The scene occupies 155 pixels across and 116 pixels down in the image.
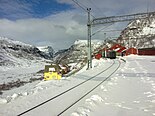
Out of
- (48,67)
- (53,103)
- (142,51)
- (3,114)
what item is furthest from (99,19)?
(142,51)

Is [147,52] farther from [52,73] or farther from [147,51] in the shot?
[52,73]

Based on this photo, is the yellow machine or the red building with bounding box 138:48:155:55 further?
the red building with bounding box 138:48:155:55

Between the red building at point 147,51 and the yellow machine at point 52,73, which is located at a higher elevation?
the red building at point 147,51

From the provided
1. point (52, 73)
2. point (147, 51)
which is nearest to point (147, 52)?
point (147, 51)

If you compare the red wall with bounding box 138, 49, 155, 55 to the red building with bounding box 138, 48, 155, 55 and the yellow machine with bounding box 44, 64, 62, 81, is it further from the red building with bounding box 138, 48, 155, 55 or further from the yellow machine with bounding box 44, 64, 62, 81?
the yellow machine with bounding box 44, 64, 62, 81

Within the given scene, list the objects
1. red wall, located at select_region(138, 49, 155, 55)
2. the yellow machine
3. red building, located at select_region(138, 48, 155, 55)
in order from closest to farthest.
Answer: the yellow machine → red wall, located at select_region(138, 49, 155, 55) → red building, located at select_region(138, 48, 155, 55)

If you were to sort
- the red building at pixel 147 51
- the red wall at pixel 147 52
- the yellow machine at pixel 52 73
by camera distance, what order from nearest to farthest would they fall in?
1. the yellow machine at pixel 52 73
2. the red wall at pixel 147 52
3. the red building at pixel 147 51

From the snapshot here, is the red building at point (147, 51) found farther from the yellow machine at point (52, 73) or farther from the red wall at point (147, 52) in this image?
the yellow machine at point (52, 73)

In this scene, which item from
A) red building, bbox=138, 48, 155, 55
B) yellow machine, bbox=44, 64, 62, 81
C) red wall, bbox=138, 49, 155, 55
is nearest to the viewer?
yellow machine, bbox=44, 64, 62, 81

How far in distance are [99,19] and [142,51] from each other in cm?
5838

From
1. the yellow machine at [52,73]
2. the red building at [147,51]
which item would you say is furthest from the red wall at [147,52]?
the yellow machine at [52,73]

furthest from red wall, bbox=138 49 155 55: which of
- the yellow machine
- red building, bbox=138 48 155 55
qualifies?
the yellow machine

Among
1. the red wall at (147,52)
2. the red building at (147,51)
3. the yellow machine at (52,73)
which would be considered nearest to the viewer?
the yellow machine at (52,73)

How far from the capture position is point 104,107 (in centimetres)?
1017
